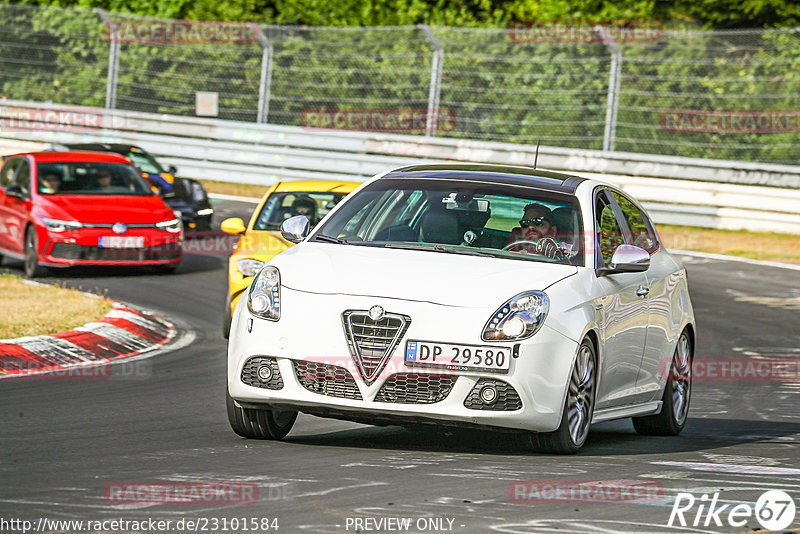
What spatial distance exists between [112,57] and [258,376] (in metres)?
22.6

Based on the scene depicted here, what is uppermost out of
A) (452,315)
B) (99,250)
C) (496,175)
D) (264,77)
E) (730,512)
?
(264,77)

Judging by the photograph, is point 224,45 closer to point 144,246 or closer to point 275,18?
point 275,18

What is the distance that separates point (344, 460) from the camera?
7.21m

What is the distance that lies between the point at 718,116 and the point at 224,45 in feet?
31.4

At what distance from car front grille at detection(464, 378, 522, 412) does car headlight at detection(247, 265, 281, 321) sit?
107cm

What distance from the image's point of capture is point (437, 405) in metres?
7.23

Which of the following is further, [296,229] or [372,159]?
[372,159]

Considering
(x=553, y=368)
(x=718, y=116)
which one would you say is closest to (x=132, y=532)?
(x=553, y=368)

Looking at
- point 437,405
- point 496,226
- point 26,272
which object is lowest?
point 26,272

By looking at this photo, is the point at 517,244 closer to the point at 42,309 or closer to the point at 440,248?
the point at 440,248

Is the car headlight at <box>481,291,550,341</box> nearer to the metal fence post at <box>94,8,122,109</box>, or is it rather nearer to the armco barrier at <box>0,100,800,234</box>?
the armco barrier at <box>0,100,800,234</box>

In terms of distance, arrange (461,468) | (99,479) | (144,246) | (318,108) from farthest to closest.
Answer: (318,108) → (144,246) → (461,468) → (99,479)

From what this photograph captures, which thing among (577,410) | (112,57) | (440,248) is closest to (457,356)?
(577,410)

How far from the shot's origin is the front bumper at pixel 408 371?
7184 mm
